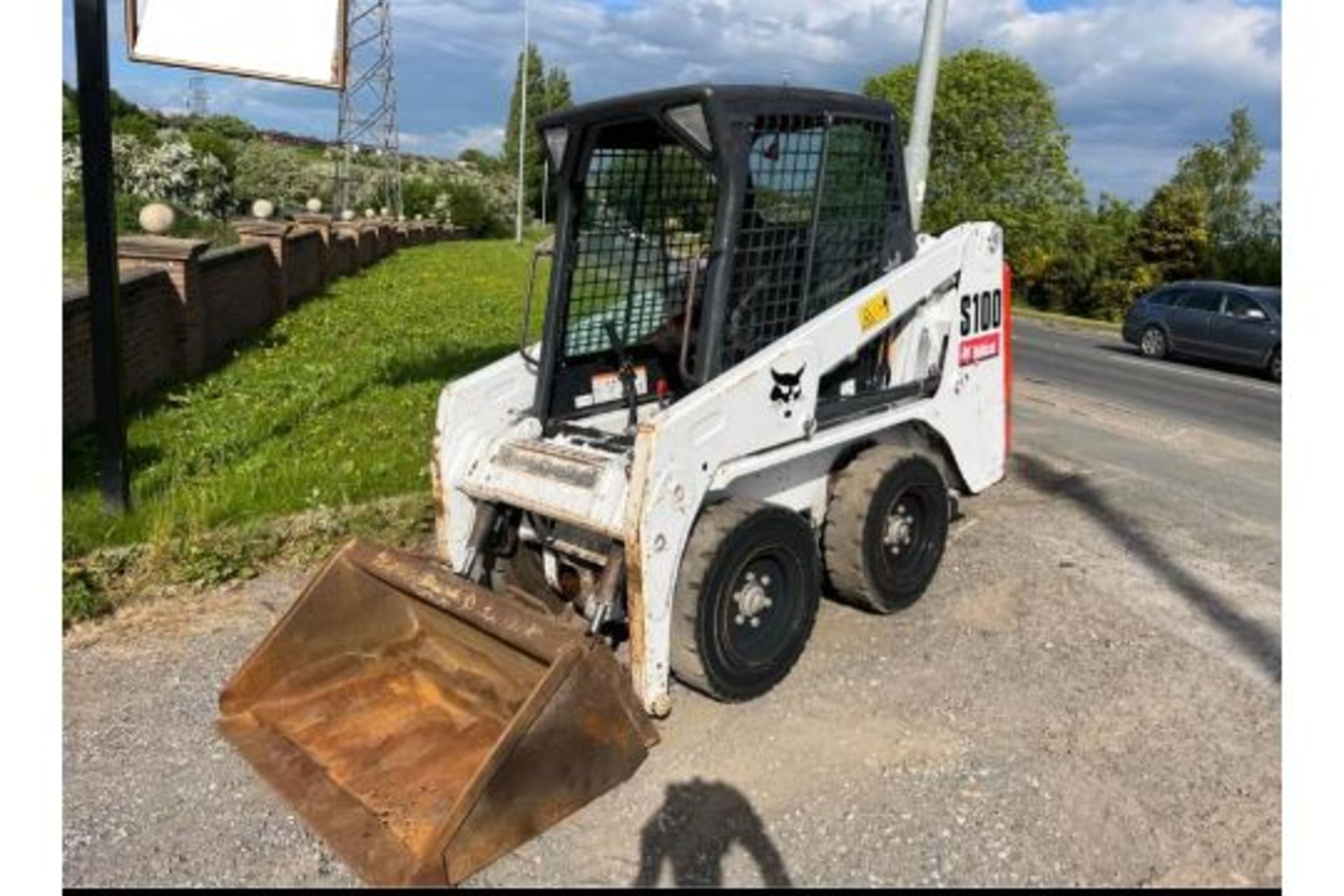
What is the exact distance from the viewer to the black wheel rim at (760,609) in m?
4.00

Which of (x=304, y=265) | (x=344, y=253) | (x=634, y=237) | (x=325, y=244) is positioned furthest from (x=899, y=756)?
(x=344, y=253)

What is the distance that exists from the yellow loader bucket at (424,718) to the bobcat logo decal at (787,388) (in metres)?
1.22

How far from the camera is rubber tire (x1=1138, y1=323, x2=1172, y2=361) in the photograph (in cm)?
1858

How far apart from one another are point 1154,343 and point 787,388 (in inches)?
661

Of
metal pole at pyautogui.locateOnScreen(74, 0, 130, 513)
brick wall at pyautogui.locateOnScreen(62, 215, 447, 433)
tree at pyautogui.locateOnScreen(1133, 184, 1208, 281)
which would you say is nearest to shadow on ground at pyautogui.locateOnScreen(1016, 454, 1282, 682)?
metal pole at pyautogui.locateOnScreen(74, 0, 130, 513)

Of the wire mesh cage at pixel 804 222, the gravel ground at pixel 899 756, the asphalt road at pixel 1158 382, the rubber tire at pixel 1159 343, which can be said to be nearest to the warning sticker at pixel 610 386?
the wire mesh cage at pixel 804 222

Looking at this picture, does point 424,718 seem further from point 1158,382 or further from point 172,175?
point 172,175

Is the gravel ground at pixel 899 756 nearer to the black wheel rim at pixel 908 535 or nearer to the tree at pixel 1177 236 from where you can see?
the black wheel rim at pixel 908 535

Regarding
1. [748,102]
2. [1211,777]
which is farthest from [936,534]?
[748,102]

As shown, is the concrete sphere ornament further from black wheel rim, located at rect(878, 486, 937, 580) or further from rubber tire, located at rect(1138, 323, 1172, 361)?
rubber tire, located at rect(1138, 323, 1172, 361)

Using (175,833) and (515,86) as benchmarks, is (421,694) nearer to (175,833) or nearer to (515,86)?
(175,833)

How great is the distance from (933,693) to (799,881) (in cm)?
136

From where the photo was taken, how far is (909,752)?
12.7ft

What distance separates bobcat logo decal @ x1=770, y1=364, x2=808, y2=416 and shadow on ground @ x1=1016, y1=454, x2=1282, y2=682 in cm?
236
